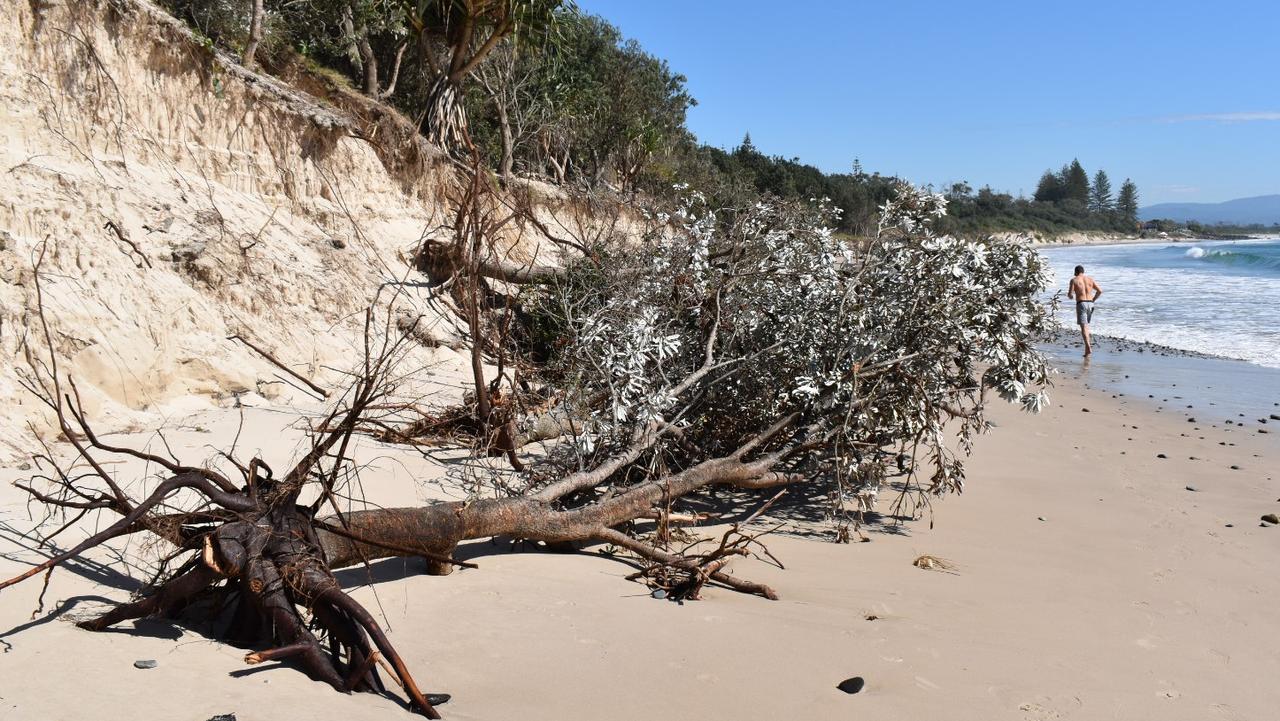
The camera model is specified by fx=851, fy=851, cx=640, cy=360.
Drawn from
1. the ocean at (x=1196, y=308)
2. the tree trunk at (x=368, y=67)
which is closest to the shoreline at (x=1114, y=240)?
the ocean at (x=1196, y=308)

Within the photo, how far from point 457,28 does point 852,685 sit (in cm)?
1353

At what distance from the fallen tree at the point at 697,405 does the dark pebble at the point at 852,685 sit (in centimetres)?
100

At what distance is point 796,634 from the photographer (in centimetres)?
387

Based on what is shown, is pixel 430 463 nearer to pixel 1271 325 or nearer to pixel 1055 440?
pixel 1055 440

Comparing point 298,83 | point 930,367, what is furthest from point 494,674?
point 298,83

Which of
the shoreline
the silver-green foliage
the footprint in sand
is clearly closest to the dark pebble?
the footprint in sand

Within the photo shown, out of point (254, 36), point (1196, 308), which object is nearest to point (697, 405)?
point (254, 36)

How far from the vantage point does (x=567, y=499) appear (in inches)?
200

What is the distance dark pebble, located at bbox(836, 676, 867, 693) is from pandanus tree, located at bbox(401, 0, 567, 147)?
1189 centimetres

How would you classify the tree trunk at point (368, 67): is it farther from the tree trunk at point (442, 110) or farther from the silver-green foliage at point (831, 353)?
the silver-green foliage at point (831, 353)

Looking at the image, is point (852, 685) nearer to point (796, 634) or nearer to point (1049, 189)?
point (796, 634)

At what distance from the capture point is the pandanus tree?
1386 centimetres

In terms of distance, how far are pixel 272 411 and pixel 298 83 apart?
767cm

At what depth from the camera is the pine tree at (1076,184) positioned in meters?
110
